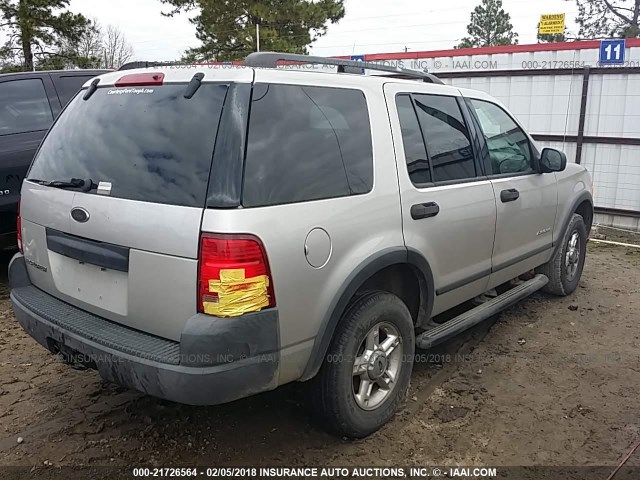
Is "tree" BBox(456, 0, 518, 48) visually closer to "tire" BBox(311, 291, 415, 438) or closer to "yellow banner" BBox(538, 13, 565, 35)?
"yellow banner" BBox(538, 13, 565, 35)

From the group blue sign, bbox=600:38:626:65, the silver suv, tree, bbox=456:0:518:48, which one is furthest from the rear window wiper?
tree, bbox=456:0:518:48

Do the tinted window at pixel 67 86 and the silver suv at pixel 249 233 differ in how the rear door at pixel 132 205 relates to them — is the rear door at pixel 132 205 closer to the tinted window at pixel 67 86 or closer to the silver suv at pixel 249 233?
the silver suv at pixel 249 233

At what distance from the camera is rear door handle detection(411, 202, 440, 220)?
125 inches

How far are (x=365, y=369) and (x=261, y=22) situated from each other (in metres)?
22.2

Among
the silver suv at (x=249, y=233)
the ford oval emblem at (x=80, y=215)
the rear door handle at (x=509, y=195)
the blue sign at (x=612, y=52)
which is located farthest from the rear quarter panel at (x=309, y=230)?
the blue sign at (x=612, y=52)

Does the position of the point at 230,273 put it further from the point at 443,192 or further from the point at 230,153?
the point at 443,192

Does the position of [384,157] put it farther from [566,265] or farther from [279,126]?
[566,265]

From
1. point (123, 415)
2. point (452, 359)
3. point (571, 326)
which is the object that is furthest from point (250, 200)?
point (571, 326)

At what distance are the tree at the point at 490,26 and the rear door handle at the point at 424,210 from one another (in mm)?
41550

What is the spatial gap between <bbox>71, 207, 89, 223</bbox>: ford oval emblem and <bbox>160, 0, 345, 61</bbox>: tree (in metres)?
20.0

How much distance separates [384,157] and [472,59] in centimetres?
805

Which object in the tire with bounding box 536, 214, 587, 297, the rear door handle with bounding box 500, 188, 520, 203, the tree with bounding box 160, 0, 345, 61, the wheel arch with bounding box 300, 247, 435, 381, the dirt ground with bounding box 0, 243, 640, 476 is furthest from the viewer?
the tree with bounding box 160, 0, 345, 61

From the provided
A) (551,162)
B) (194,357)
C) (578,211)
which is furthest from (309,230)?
(578,211)

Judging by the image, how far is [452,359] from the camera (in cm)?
413
